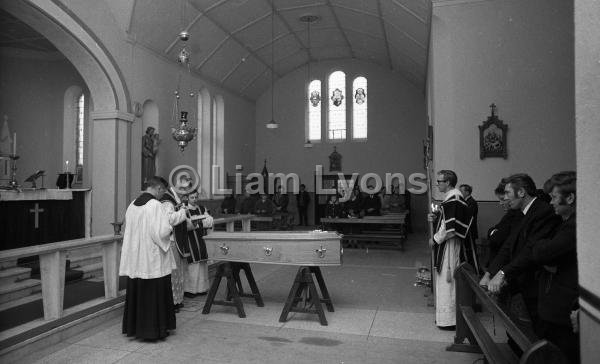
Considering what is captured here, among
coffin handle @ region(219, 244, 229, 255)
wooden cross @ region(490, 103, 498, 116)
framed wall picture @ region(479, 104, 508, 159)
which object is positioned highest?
wooden cross @ region(490, 103, 498, 116)

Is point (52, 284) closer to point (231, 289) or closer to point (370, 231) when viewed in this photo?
point (231, 289)

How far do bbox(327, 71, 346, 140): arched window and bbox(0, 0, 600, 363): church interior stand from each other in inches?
3.3

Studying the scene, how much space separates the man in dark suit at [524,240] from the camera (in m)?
3.17

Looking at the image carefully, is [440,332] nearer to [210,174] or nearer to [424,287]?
[424,287]

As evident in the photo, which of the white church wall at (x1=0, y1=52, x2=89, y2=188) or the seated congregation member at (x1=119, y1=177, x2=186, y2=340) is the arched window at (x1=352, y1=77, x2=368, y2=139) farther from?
the seated congregation member at (x1=119, y1=177, x2=186, y2=340)

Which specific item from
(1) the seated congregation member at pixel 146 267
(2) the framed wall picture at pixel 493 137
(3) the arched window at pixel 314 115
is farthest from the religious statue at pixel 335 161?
(1) the seated congregation member at pixel 146 267

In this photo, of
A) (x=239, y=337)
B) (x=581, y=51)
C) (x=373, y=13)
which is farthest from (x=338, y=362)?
(x=373, y=13)

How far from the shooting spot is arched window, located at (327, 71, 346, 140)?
1805 centimetres

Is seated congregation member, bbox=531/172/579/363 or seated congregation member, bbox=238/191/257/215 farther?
seated congregation member, bbox=238/191/257/215

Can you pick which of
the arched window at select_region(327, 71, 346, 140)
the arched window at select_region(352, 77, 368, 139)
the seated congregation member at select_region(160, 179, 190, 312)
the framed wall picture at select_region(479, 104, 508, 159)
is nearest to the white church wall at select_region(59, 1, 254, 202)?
the arched window at select_region(327, 71, 346, 140)

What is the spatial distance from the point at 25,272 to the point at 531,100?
748cm

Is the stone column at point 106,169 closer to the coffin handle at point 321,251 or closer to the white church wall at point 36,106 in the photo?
the white church wall at point 36,106

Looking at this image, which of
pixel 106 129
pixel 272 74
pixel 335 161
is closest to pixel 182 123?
pixel 106 129

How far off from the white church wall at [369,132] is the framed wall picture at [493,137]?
10.0 meters
